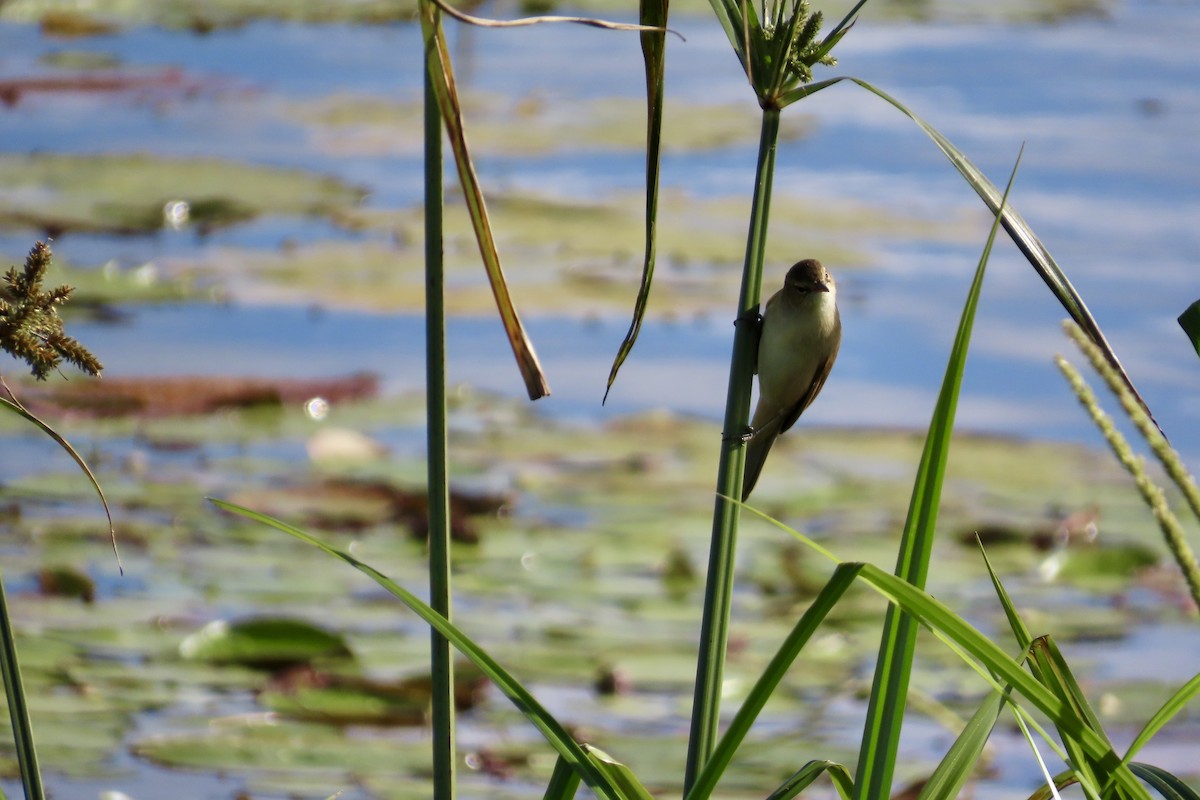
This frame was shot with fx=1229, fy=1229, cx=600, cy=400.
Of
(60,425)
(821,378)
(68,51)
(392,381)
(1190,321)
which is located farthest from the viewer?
(68,51)

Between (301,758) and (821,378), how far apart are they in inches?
39.5

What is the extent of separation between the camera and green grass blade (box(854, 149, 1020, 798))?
581 mm

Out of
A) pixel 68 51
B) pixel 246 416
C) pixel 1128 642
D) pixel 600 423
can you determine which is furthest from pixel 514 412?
pixel 68 51

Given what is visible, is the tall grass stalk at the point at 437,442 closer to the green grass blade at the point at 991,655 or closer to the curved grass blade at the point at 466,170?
the curved grass blade at the point at 466,170

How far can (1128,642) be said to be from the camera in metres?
2.19

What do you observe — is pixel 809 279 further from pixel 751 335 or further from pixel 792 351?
pixel 751 335

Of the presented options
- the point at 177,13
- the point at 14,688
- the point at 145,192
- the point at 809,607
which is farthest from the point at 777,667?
the point at 177,13

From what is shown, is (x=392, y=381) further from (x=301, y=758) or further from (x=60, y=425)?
(x=301, y=758)

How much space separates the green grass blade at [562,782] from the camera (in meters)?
0.63

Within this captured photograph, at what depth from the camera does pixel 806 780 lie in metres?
0.66

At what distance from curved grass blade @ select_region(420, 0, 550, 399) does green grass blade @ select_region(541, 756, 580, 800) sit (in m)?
0.20

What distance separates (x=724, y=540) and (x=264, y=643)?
154 cm

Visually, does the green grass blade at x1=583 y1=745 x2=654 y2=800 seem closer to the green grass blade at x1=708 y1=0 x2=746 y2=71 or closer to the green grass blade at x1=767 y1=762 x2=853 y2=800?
the green grass blade at x1=767 y1=762 x2=853 y2=800

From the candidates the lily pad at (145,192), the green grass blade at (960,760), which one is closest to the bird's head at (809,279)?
the green grass blade at (960,760)
